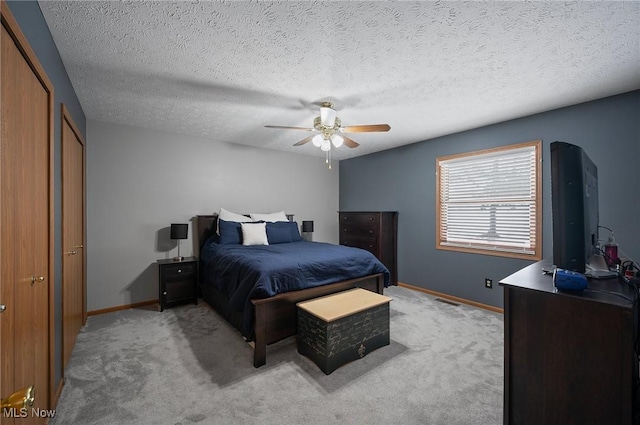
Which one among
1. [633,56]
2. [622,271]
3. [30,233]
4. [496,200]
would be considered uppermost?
[633,56]

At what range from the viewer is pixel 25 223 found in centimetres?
128

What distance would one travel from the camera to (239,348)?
248 centimetres

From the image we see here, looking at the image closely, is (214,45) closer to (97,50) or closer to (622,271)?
(97,50)

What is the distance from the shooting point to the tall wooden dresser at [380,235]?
4.48m

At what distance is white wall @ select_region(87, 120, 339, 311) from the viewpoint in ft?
11.0

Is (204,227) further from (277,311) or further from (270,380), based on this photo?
(270,380)

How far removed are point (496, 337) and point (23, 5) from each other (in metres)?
4.18

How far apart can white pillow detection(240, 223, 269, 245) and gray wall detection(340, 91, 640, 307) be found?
223 centimetres

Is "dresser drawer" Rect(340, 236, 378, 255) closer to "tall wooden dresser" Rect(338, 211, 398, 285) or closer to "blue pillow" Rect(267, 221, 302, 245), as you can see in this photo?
"tall wooden dresser" Rect(338, 211, 398, 285)

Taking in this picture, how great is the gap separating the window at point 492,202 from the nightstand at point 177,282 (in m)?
3.61

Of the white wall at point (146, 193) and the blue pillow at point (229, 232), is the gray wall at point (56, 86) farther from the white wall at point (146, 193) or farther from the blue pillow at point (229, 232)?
the blue pillow at point (229, 232)

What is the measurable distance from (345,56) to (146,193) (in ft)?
10.7

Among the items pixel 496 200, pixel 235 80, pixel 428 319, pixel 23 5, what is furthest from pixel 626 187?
pixel 23 5

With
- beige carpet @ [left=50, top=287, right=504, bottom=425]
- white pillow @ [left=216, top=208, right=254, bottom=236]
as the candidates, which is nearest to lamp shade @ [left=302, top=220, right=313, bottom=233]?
white pillow @ [left=216, top=208, right=254, bottom=236]
